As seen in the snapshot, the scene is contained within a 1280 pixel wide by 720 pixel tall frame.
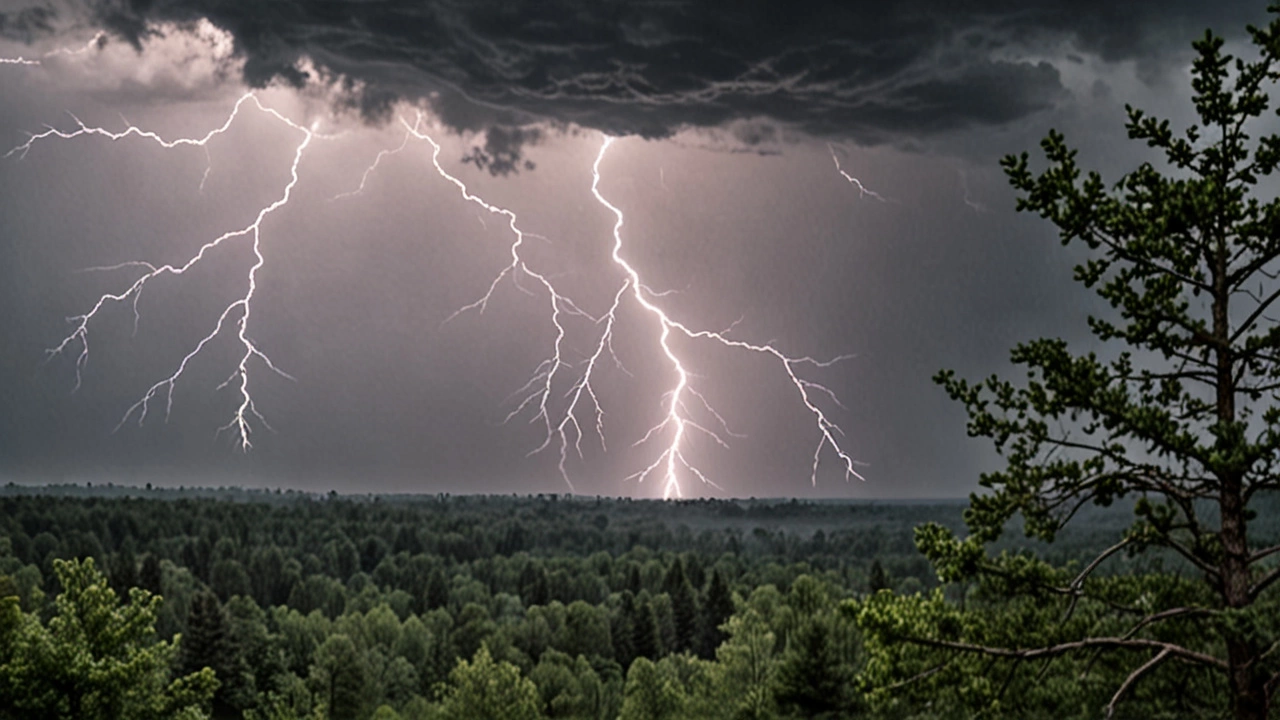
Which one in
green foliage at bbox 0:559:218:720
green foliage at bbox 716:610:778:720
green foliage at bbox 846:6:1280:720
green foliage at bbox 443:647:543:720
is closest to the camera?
green foliage at bbox 846:6:1280:720

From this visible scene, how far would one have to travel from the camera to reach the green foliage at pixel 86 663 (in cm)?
2044

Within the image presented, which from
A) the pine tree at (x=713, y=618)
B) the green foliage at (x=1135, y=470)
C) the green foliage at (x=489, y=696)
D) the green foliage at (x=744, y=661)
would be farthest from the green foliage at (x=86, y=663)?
the pine tree at (x=713, y=618)

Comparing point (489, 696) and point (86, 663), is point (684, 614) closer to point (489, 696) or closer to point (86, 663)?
point (489, 696)

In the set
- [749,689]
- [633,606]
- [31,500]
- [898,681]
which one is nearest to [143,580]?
[633,606]

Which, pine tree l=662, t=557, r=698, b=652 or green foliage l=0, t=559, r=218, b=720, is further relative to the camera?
pine tree l=662, t=557, r=698, b=652

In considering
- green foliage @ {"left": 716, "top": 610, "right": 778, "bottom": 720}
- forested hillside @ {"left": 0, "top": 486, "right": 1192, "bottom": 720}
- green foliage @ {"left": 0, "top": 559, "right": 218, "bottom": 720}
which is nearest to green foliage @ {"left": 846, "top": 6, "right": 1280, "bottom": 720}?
forested hillside @ {"left": 0, "top": 486, "right": 1192, "bottom": 720}

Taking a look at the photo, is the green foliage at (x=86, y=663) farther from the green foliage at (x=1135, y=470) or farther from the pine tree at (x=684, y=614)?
the pine tree at (x=684, y=614)

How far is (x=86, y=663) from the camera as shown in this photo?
67.5 feet

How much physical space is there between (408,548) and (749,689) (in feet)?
350

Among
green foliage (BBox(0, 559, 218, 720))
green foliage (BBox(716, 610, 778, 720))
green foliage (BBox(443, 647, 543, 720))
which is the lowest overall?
green foliage (BBox(443, 647, 543, 720))

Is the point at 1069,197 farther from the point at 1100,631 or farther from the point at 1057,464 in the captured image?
the point at 1100,631

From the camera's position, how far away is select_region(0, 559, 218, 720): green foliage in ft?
67.1

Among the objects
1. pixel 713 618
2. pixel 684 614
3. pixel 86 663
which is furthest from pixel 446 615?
pixel 86 663

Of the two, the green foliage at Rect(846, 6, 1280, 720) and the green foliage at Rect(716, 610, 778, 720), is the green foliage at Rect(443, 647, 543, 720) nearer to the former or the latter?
the green foliage at Rect(716, 610, 778, 720)
